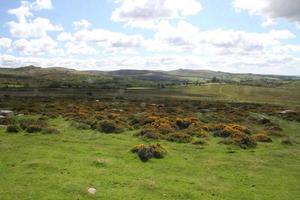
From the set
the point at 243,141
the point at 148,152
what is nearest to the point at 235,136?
the point at 243,141

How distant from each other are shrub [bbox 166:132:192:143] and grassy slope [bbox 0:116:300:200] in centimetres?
144

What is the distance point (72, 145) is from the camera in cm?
2714

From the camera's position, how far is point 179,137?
1226 inches

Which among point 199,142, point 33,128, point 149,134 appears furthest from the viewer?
point 33,128

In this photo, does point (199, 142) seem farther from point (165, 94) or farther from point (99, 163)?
point (165, 94)

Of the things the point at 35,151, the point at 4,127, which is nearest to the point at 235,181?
the point at 35,151

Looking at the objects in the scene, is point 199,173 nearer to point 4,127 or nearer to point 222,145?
point 222,145

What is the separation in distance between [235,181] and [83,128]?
756 inches

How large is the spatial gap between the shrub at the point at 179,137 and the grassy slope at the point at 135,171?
1439 mm

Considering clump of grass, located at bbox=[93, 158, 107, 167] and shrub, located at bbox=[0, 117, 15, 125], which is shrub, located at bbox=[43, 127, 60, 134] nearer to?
shrub, located at bbox=[0, 117, 15, 125]

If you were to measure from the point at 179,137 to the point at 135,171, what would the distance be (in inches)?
431

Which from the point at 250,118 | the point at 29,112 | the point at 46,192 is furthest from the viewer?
the point at 250,118

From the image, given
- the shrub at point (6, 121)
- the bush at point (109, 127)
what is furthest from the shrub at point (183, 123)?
the shrub at point (6, 121)

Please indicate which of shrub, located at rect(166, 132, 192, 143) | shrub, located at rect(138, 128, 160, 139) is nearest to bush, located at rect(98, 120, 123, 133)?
shrub, located at rect(138, 128, 160, 139)
